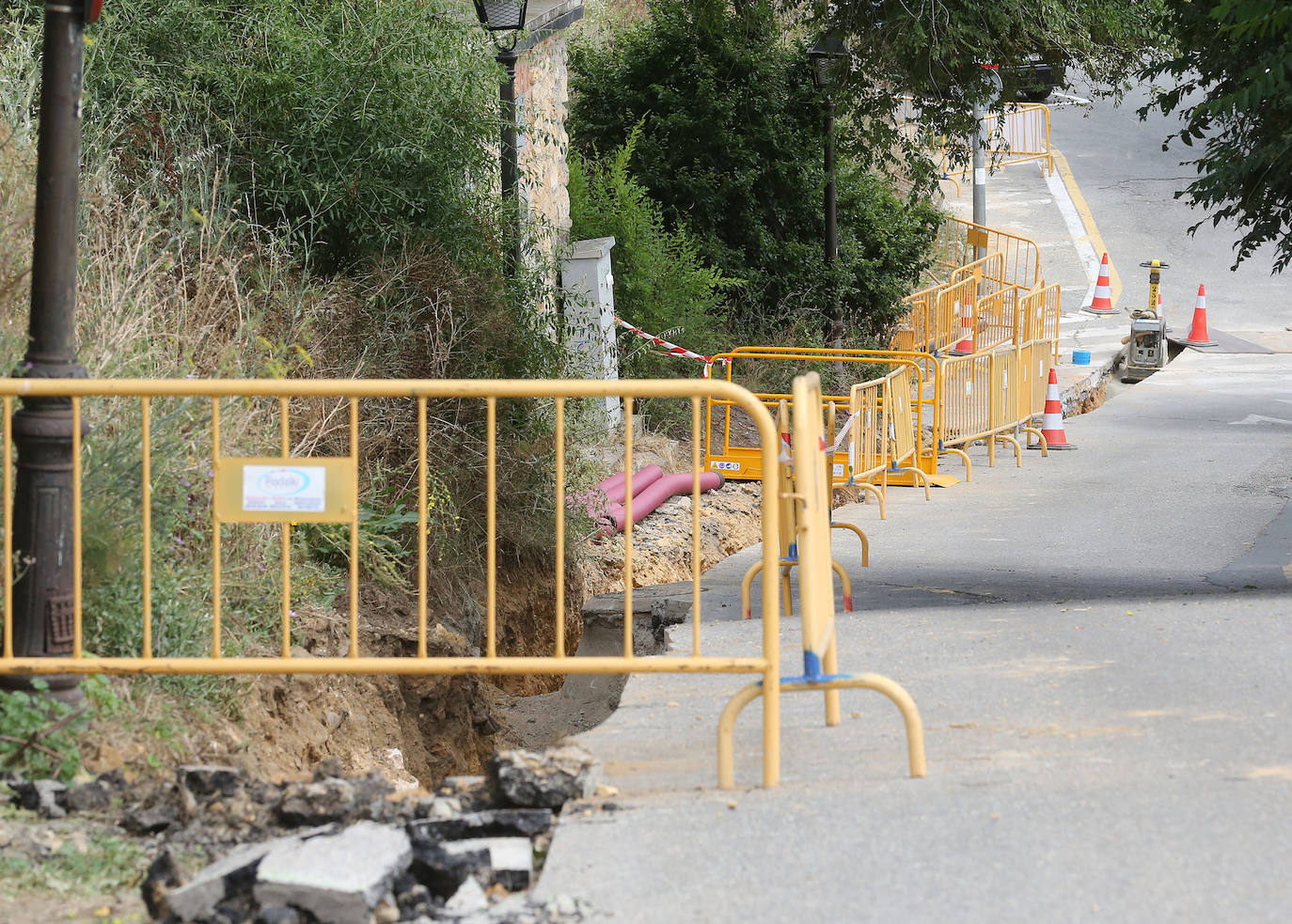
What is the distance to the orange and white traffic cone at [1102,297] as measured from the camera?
22.9 m

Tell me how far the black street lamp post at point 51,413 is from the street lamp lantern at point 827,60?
28.0ft

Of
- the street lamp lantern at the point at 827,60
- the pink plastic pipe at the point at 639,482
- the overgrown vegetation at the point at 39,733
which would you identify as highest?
the street lamp lantern at the point at 827,60

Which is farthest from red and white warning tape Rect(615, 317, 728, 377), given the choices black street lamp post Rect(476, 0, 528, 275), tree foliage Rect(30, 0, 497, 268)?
tree foliage Rect(30, 0, 497, 268)

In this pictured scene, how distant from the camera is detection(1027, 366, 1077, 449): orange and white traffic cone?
583 inches

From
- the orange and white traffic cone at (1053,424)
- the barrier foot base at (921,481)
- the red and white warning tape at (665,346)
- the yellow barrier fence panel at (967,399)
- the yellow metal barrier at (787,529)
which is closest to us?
the yellow metal barrier at (787,529)

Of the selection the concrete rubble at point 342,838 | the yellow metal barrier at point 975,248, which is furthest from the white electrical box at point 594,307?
the yellow metal barrier at point 975,248

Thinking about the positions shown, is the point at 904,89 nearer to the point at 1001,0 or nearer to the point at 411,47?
the point at 1001,0

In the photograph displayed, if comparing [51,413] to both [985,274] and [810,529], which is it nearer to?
[810,529]

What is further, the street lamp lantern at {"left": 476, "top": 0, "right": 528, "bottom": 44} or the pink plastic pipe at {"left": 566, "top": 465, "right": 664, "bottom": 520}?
the pink plastic pipe at {"left": 566, "top": 465, "right": 664, "bottom": 520}

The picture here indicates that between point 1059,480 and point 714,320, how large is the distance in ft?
13.9

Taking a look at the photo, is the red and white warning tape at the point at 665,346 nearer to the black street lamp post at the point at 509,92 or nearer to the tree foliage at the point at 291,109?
the black street lamp post at the point at 509,92

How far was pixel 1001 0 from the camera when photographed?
1136 centimetres

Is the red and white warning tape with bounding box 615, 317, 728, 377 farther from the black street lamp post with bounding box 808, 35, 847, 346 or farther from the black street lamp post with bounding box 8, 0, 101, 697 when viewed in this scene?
the black street lamp post with bounding box 8, 0, 101, 697

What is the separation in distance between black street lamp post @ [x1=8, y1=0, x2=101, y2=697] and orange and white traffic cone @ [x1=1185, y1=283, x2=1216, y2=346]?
19706 millimetres
